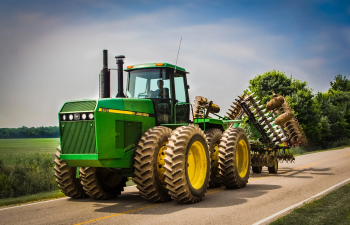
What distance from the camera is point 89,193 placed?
9906mm

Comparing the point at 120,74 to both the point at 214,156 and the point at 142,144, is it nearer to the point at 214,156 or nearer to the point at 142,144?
the point at 142,144

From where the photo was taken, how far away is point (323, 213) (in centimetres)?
812

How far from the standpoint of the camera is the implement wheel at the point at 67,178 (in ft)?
32.7

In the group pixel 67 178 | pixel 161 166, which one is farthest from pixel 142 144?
pixel 67 178

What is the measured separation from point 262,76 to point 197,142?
42.9 m

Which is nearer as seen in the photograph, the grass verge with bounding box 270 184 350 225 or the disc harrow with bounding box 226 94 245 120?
the grass verge with bounding box 270 184 350 225

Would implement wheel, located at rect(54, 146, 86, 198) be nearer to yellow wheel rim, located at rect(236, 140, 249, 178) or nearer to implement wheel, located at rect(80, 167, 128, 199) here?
implement wheel, located at rect(80, 167, 128, 199)

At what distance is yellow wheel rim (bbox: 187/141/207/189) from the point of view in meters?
9.91

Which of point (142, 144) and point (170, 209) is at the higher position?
point (142, 144)

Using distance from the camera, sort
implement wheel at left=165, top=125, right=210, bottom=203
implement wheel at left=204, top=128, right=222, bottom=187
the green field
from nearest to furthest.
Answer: implement wheel at left=165, top=125, right=210, bottom=203 → implement wheel at left=204, top=128, right=222, bottom=187 → the green field

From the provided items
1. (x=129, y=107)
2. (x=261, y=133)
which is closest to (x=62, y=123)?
(x=129, y=107)

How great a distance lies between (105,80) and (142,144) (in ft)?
7.76

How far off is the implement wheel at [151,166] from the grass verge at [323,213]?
116 inches

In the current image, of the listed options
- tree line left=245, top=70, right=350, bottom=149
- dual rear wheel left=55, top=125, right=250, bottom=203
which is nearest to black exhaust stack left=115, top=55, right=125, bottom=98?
dual rear wheel left=55, top=125, right=250, bottom=203
